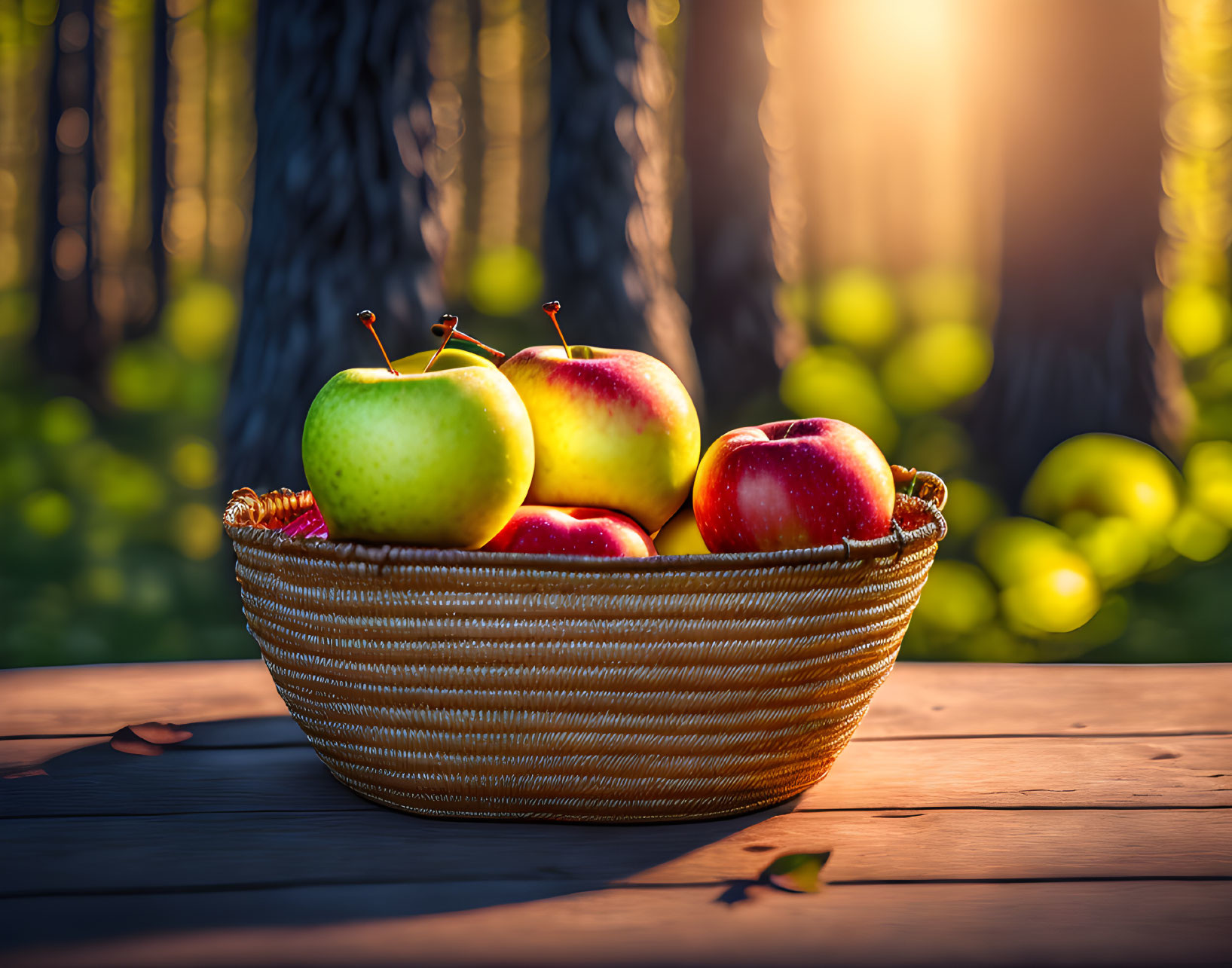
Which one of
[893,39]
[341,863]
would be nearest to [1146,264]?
[341,863]

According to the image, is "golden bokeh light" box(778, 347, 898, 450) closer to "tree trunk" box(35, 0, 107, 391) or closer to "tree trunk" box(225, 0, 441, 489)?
"tree trunk" box(225, 0, 441, 489)

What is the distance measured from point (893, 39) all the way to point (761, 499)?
8259mm

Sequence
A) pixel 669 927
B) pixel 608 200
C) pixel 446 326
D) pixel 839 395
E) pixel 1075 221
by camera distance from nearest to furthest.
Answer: pixel 669 927 → pixel 446 326 → pixel 608 200 → pixel 1075 221 → pixel 839 395

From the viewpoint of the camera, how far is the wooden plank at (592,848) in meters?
0.92

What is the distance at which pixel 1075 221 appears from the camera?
3500 millimetres

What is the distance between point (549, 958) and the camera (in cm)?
78

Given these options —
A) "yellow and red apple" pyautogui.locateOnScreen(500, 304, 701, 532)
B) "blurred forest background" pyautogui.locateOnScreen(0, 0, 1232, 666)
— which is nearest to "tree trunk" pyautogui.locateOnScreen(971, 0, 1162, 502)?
"blurred forest background" pyautogui.locateOnScreen(0, 0, 1232, 666)

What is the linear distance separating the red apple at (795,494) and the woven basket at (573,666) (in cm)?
10

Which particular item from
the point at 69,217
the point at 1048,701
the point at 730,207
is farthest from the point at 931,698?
the point at 69,217

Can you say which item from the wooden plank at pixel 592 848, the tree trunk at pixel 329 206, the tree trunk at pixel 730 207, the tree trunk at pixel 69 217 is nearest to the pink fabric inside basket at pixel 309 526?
the wooden plank at pixel 592 848

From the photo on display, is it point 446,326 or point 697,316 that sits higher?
point 446,326

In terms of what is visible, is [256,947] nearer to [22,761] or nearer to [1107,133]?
[22,761]

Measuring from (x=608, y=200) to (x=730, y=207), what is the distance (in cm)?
175

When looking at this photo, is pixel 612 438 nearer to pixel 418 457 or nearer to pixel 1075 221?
pixel 418 457
